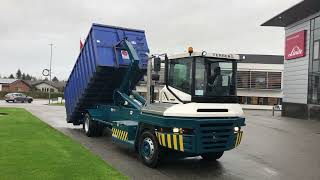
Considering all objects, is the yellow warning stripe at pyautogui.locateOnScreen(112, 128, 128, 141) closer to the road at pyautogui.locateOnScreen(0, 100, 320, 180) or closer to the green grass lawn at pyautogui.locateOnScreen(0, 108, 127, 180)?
the road at pyautogui.locateOnScreen(0, 100, 320, 180)

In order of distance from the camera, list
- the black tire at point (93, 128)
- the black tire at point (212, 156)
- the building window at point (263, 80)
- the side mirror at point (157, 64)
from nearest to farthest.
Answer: the side mirror at point (157, 64) < the black tire at point (212, 156) < the black tire at point (93, 128) < the building window at point (263, 80)

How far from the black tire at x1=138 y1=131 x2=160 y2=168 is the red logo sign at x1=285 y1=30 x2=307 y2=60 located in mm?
27631

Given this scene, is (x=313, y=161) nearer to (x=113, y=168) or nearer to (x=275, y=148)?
(x=275, y=148)

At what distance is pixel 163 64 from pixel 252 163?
359cm

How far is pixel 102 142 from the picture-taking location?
14.4 metres

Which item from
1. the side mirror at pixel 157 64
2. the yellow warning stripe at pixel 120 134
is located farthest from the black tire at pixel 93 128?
the side mirror at pixel 157 64

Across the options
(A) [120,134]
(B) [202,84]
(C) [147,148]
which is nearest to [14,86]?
(A) [120,134]

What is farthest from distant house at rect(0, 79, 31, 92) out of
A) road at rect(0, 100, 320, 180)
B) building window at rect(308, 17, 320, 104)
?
road at rect(0, 100, 320, 180)

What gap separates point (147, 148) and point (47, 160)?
7.81 ft

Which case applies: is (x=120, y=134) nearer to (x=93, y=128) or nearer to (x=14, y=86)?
(x=93, y=128)

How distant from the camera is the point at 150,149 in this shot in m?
10.4

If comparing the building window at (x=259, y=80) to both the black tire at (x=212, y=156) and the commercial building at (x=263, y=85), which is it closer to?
the commercial building at (x=263, y=85)

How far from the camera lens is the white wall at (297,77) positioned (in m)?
34.9

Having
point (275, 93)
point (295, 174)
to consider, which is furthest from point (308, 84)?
point (275, 93)
